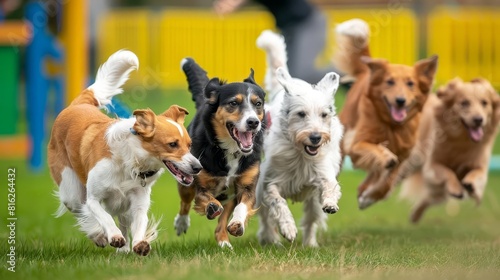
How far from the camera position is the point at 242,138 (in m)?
5.96

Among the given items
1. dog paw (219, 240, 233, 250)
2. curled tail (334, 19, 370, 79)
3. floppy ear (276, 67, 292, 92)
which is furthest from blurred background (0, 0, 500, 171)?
dog paw (219, 240, 233, 250)

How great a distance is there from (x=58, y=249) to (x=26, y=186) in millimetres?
5131

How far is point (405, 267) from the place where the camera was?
5.58 metres

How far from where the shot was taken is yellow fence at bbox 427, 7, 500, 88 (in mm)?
20594

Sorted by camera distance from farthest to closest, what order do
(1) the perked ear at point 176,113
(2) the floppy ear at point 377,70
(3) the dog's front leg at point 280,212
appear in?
(2) the floppy ear at point 377,70 → (3) the dog's front leg at point 280,212 → (1) the perked ear at point 176,113

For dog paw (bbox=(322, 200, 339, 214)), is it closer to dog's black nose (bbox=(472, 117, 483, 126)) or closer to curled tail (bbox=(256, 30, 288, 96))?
curled tail (bbox=(256, 30, 288, 96))

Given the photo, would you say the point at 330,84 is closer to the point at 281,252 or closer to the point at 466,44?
the point at 281,252

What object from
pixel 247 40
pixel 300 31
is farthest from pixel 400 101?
pixel 247 40

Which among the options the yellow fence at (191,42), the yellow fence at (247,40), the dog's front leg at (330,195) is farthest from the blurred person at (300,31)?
the yellow fence at (191,42)

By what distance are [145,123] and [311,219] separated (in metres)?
2.00

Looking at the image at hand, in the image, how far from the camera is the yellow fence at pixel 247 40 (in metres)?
21.0

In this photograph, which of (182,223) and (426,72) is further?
(426,72)

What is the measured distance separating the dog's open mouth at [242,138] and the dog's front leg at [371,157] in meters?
1.89

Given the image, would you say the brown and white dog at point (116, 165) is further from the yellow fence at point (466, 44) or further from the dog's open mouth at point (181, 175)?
the yellow fence at point (466, 44)
